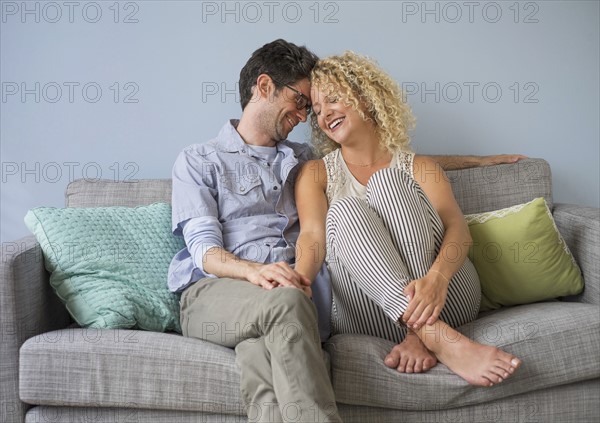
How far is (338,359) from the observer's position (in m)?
1.76

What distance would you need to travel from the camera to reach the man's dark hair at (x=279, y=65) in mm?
2221

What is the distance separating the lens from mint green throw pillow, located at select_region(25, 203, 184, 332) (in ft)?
6.24

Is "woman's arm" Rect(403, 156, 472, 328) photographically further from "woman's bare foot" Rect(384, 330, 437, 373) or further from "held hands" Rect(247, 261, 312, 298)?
"held hands" Rect(247, 261, 312, 298)

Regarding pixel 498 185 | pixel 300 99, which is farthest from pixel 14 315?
pixel 498 185

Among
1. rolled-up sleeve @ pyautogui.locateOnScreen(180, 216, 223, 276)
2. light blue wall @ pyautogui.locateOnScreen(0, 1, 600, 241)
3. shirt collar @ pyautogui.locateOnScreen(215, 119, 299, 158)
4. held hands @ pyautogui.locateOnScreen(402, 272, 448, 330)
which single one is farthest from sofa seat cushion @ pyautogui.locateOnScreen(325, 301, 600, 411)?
light blue wall @ pyautogui.locateOnScreen(0, 1, 600, 241)

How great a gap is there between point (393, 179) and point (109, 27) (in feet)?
4.26

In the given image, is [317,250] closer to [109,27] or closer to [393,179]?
[393,179]

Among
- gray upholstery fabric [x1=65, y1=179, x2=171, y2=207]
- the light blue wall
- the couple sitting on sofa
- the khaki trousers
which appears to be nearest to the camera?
the khaki trousers

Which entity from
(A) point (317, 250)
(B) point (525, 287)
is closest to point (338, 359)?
(A) point (317, 250)

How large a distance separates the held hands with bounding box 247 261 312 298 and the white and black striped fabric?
12 centimetres

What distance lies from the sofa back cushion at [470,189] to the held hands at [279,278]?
64cm

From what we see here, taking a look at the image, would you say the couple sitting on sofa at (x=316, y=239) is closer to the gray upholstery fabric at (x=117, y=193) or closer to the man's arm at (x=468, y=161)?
the man's arm at (x=468, y=161)

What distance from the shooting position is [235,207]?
2137 millimetres

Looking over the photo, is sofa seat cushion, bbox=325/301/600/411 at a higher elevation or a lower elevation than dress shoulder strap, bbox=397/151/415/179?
lower
